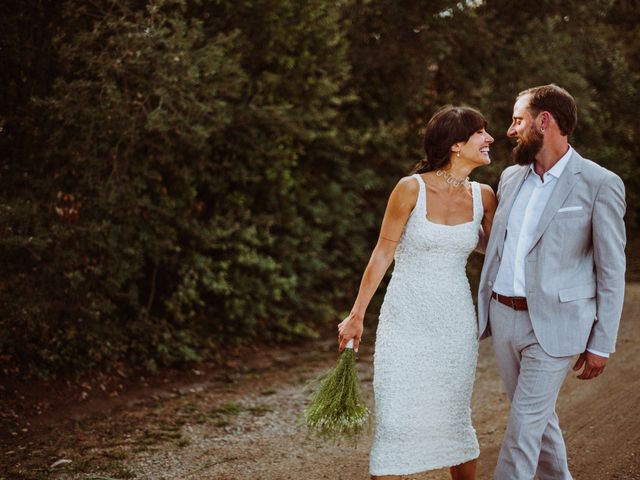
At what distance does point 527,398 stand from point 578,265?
2.21 feet

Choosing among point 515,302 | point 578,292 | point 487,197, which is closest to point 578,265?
point 578,292

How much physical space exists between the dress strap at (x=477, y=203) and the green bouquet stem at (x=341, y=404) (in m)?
0.92

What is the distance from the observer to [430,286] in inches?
152

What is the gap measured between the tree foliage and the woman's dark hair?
11.2ft

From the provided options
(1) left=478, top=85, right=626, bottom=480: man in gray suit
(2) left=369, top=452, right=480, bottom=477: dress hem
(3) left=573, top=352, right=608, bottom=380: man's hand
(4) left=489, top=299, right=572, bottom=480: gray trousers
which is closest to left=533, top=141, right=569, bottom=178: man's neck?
(1) left=478, top=85, right=626, bottom=480: man in gray suit

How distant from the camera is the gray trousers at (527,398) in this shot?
11.5 ft

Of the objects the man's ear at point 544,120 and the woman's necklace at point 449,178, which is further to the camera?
the woman's necklace at point 449,178

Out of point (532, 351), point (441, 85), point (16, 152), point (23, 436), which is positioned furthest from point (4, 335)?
point (441, 85)

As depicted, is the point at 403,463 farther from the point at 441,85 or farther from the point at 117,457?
the point at 441,85

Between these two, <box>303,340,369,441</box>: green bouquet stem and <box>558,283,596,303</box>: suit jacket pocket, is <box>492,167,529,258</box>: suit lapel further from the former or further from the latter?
<box>303,340,369,441</box>: green bouquet stem

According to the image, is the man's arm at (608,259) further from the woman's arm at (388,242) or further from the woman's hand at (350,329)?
the woman's hand at (350,329)

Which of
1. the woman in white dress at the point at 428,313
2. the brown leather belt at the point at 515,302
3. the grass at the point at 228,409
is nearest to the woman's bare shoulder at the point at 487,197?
the woman in white dress at the point at 428,313

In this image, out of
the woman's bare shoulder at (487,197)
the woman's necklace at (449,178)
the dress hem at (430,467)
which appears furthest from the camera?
the woman's bare shoulder at (487,197)

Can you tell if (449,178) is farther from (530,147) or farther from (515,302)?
(515,302)
